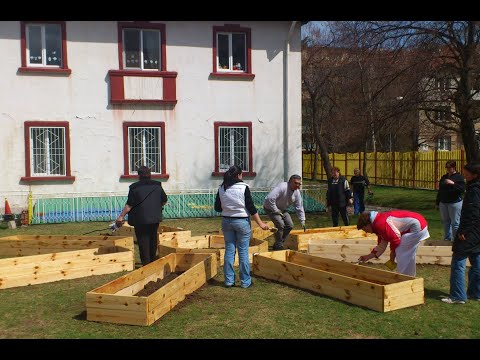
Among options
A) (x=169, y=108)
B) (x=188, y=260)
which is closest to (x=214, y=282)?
(x=188, y=260)

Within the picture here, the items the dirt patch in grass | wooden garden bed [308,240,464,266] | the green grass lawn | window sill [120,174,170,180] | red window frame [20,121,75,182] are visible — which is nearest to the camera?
the green grass lawn

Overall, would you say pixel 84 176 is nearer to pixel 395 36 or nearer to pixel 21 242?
pixel 21 242

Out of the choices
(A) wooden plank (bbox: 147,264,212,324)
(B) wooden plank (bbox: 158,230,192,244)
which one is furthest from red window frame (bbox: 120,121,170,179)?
(A) wooden plank (bbox: 147,264,212,324)

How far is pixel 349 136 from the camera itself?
44875mm

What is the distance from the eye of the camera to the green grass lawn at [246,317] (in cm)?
642

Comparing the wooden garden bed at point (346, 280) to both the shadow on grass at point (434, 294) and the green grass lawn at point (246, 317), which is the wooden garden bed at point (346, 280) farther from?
the shadow on grass at point (434, 294)

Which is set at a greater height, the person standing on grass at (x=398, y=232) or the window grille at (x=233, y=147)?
the window grille at (x=233, y=147)

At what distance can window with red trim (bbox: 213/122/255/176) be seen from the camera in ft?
65.3

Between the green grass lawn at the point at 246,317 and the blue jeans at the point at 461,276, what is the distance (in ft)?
0.66

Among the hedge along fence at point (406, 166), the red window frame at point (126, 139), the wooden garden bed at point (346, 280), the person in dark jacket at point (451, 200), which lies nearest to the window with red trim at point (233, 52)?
the red window frame at point (126, 139)

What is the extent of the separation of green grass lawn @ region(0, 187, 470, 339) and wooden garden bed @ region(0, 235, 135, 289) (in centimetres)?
22

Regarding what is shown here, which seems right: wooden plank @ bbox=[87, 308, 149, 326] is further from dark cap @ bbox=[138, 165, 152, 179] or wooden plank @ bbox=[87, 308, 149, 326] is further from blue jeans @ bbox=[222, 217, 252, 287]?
dark cap @ bbox=[138, 165, 152, 179]

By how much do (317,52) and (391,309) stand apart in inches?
1275

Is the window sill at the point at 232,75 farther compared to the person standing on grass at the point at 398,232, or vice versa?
the window sill at the point at 232,75
